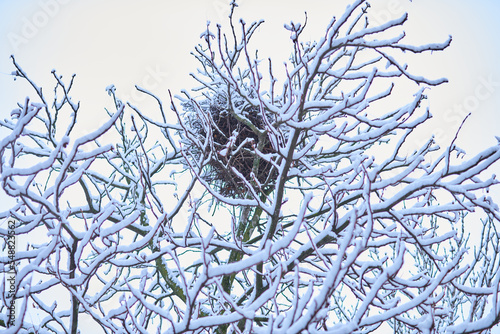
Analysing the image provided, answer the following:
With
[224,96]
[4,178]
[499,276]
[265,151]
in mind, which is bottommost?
[499,276]

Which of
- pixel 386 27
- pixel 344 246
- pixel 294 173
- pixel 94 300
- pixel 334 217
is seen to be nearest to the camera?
pixel 344 246

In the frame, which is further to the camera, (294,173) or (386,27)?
(294,173)

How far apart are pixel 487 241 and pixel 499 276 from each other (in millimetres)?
2867

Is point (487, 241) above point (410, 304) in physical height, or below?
above

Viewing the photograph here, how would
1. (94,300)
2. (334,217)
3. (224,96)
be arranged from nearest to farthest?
(334,217)
(94,300)
(224,96)

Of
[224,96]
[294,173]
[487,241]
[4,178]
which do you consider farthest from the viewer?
[487,241]

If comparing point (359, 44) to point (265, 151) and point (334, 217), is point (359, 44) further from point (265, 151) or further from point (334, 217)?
point (265, 151)

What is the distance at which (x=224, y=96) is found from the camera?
155 inches

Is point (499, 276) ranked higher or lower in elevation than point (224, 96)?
lower

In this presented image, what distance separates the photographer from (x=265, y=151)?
407 cm

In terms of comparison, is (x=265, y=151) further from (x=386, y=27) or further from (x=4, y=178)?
(x=4, y=178)

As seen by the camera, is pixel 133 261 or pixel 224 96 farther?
pixel 224 96

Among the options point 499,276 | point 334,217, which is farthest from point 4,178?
point 499,276

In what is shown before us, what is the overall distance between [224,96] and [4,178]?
2421 mm
